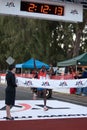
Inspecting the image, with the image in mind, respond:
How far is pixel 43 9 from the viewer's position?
48.9 ft

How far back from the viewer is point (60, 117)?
13.7 metres

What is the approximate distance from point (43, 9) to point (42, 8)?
54 mm

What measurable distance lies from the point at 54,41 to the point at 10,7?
31094 mm

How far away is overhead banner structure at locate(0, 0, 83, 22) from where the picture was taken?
1430cm

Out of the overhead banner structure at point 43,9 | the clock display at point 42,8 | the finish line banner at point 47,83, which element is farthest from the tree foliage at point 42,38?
the clock display at point 42,8

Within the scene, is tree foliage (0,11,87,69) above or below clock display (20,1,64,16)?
below

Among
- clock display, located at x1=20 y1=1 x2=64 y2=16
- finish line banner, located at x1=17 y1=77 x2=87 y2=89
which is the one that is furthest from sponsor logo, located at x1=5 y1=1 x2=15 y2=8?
finish line banner, located at x1=17 y1=77 x2=87 y2=89

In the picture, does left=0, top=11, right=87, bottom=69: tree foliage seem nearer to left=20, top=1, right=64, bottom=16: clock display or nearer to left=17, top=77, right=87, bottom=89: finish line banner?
left=17, top=77, right=87, bottom=89: finish line banner

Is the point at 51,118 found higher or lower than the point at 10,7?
lower

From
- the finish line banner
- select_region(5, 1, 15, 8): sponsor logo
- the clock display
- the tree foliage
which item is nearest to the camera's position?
select_region(5, 1, 15, 8): sponsor logo

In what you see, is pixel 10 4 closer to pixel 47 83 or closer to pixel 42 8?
pixel 42 8

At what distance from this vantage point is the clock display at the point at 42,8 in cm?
1462

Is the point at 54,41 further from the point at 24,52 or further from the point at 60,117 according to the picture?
the point at 60,117

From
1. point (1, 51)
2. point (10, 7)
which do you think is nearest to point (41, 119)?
point (10, 7)
